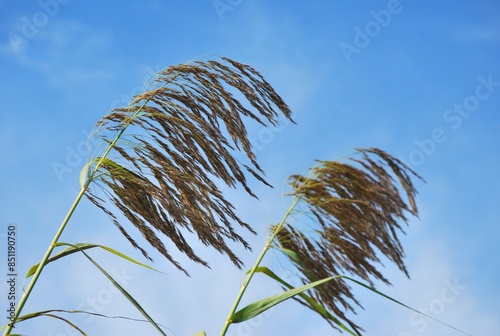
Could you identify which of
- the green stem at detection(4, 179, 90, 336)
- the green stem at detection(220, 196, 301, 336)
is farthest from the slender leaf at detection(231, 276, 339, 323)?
the green stem at detection(4, 179, 90, 336)

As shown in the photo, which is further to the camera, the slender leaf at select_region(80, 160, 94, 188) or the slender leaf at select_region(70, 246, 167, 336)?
the slender leaf at select_region(80, 160, 94, 188)

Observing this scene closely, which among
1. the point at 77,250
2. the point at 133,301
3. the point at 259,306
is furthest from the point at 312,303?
the point at 77,250

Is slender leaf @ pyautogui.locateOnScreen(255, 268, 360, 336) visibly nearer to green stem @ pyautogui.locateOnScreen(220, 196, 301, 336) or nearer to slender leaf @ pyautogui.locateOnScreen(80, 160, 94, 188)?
green stem @ pyautogui.locateOnScreen(220, 196, 301, 336)

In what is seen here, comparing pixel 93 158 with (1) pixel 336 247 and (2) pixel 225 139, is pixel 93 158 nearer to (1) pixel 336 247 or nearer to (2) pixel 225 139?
(2) pixel 225 139

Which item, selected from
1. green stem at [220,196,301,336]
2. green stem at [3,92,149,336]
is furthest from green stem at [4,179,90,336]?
green stem at [220,196,301,336]

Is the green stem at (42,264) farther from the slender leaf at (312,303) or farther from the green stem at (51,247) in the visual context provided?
the slender leaf at (312,303)

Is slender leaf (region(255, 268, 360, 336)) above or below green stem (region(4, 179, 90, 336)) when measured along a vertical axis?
below

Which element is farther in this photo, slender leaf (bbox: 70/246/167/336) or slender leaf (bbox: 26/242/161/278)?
slender leaf (bbox: 26/242/161/278)

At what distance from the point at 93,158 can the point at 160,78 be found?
1.35 feet

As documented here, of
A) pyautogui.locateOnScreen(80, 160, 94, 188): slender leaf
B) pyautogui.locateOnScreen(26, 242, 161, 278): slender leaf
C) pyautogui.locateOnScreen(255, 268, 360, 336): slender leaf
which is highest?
pyautogui.locateOnScreen(80, 160, 94, 188): slender leaf

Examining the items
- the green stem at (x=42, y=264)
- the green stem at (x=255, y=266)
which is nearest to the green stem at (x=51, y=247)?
the green stem at (x=42, y=264)

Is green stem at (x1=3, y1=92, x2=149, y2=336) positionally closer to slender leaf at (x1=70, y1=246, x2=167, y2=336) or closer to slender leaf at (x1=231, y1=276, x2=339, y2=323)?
slender leaf at (x1=70, y1=246, x2=167, y2=336)

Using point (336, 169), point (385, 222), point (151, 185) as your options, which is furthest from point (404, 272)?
point (151, 185)

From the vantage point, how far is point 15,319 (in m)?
1.97
